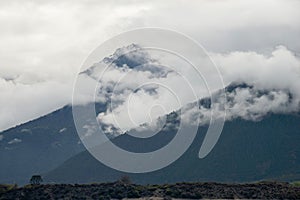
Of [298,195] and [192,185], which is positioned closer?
[298,195]

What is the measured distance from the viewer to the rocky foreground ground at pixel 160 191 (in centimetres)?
12925

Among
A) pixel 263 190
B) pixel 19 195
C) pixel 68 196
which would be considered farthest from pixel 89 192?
pixel 263 190

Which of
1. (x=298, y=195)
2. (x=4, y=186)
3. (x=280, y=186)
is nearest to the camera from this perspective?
(x=298, y=195)

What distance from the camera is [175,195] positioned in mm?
131375

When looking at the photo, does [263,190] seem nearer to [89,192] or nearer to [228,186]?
[228,186]

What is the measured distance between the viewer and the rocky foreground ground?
12925 centimetres

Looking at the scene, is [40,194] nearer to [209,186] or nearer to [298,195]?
[209,186]

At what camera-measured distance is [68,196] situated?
137m

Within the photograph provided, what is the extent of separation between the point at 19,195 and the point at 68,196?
37.2ft

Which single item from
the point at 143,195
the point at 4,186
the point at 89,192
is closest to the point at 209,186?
A: the point at 143,195

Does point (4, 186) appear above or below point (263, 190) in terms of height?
above

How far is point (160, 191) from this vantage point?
135875mm

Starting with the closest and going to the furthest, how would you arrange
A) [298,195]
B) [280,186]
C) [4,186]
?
[298,195] < [280,186] < [4,186]

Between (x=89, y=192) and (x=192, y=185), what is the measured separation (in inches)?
843
